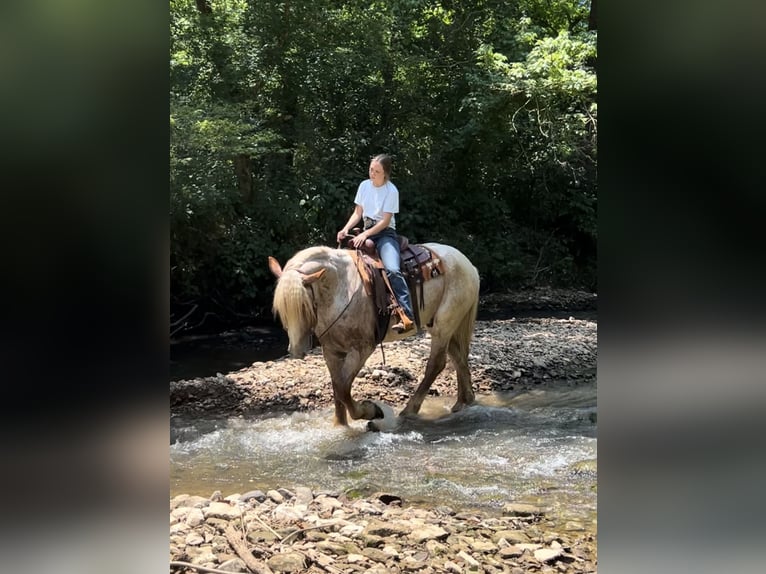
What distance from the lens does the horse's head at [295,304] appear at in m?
4.28

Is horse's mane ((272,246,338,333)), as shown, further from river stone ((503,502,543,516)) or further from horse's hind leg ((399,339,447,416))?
river stone ((503,502,543,516))

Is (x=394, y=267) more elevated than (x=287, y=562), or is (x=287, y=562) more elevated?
(x=394, y=267)

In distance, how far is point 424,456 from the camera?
4355 millimetres

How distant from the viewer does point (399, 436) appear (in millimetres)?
4785

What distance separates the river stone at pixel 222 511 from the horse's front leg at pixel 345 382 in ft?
5.39

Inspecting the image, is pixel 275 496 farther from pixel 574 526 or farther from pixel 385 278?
pixel 385 278

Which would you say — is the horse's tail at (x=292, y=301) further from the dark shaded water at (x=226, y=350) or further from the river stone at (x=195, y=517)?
the dark shaded water at (x=226, y=350)

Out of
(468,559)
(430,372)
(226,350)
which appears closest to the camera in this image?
(468,559)

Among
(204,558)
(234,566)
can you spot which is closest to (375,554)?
(234,566)

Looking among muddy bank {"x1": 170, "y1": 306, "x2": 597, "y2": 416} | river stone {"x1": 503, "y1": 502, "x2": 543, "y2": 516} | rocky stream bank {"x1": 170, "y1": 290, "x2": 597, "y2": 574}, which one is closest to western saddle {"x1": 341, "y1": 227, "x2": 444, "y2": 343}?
muddy bank {"x1": 170, "y1": 306, "x2": 597, "y2": 416}

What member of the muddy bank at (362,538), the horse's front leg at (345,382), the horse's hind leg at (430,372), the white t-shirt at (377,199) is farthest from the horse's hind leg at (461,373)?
the muddy bank at (362,538)

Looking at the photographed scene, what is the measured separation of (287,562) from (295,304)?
2.02 m
